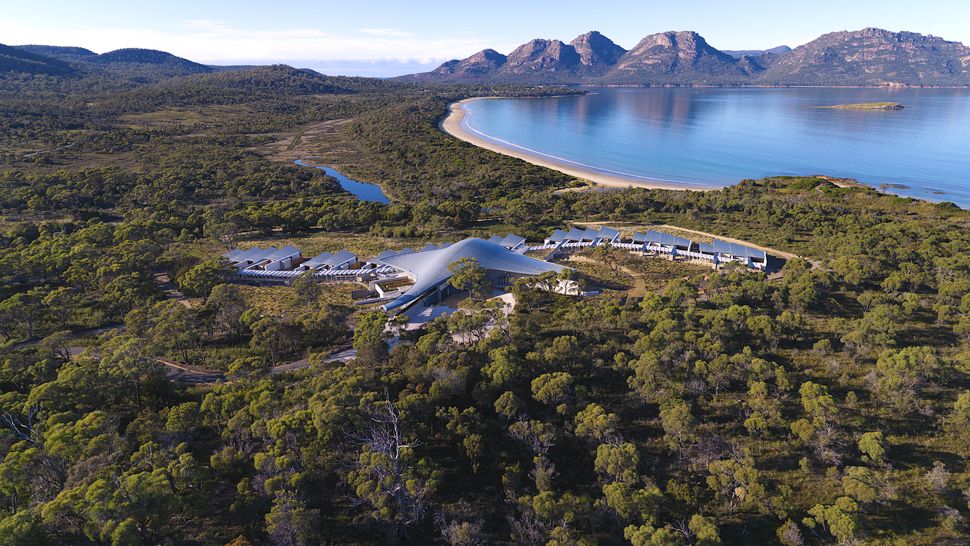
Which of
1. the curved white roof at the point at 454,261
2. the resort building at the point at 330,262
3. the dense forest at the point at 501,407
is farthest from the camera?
the resort building at the point at 330,262

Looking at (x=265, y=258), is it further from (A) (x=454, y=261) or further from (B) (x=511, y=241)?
(B) (x=511, y=241)

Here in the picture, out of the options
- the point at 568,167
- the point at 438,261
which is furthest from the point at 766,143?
the point at 438,261

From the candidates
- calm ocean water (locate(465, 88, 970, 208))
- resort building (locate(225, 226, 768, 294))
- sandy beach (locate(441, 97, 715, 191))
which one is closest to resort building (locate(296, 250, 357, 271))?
resort building (locate(225, 226, 768, 294))

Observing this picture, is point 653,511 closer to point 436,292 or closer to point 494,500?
point 494,500

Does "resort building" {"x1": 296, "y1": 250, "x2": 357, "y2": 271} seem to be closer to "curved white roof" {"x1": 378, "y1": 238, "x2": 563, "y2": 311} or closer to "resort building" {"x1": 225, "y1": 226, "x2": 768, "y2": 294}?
"resort building" {"x1": 225, "y1": 226, "x2": 768, "y2": 294}

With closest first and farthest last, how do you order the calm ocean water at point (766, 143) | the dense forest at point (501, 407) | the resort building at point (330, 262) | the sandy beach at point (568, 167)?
the dense forest at point (501, 407), the resort building at point (330, 262), the sandy beach at point (568, 167), the calm ocean water at point (766, 143)

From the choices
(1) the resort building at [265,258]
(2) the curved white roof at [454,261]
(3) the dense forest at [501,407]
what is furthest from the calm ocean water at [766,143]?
(1) the resort building at [265,258]

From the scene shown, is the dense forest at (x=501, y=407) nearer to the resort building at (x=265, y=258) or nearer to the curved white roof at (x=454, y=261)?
the resort building at (x=265, y=258)
